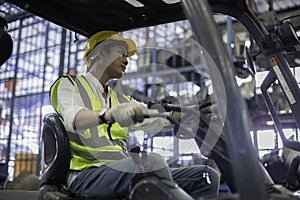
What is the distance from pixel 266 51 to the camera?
2953 millimetres

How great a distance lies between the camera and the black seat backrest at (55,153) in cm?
256

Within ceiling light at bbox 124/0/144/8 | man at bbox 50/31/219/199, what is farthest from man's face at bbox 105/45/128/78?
ceiling light at bbox 124/0/144/8

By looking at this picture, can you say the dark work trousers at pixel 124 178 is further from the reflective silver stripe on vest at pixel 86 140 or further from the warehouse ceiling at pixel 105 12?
the warehouse ceiling at pixel 105 12

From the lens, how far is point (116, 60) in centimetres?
299

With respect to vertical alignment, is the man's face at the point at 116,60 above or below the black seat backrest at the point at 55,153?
above

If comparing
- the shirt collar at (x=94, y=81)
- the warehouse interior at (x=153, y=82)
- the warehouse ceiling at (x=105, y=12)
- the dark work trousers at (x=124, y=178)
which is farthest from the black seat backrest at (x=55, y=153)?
the warehouse ceiling at (x=105, y=12)

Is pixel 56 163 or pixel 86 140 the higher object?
pixel 86 140

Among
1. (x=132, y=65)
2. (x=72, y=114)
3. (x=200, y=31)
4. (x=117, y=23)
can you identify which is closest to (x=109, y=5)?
(x=117, y=23)

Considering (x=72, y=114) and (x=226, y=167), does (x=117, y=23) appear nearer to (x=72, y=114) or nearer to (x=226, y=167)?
(x=72, y=114)

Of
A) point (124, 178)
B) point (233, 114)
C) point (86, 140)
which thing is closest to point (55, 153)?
point (86, 140)

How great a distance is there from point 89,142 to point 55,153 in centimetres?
21

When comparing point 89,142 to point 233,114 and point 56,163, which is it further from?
point 233,114

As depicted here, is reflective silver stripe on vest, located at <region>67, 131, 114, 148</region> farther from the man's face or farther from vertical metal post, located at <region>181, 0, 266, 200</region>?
vertical metal post, located at <region>181, 0, 266, 200</region>

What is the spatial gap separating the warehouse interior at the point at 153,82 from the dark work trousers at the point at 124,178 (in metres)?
0.16
